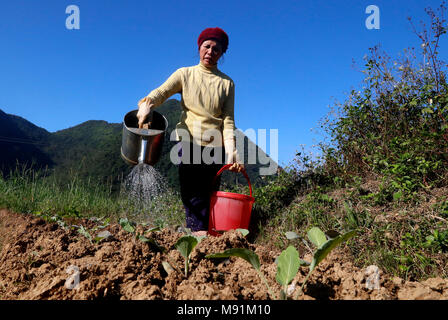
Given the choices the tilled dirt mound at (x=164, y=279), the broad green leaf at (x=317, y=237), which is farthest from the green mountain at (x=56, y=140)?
the broad green leaf at (x=317, y=237)

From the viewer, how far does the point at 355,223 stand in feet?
8.16

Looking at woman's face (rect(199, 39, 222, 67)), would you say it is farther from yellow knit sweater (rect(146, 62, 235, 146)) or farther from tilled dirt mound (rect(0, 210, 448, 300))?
tilled dirt mound (rect(0, 210, 448, 300))

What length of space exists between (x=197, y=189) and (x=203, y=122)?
2.08ft

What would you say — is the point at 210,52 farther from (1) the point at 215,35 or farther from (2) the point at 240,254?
(2) the point at 240,254

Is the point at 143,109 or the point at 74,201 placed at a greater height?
the point at 143,109

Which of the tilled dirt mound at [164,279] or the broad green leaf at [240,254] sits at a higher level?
the broad green leaf at [240,254]

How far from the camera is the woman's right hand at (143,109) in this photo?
2637mm

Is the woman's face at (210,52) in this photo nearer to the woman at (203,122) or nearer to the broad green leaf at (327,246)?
the woman at (203,122)

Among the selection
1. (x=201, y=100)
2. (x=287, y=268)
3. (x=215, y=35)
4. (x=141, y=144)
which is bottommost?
(x=287, y=268)

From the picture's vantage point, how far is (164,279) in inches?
49.3

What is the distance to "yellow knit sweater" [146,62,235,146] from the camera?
3.01 meters

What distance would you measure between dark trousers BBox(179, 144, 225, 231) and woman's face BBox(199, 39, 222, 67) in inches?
32.8

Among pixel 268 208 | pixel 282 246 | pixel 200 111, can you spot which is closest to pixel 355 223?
pixel 282 246

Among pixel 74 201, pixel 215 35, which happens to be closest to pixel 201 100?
pixel 215 35
